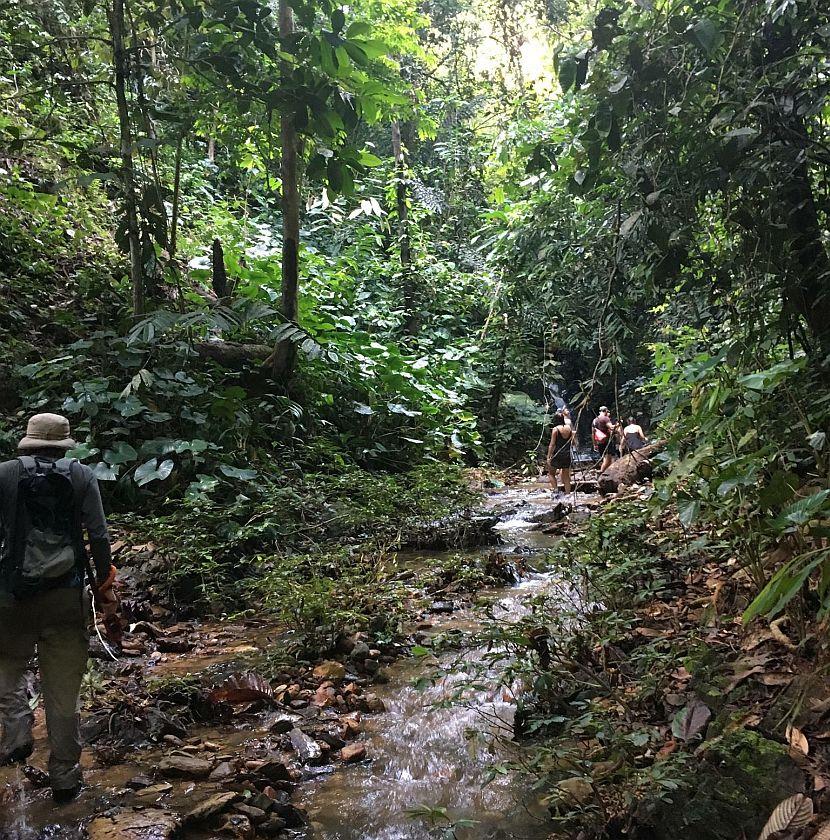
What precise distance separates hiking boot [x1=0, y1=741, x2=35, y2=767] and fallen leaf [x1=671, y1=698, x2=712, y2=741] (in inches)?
126

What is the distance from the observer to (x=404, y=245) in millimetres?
15680

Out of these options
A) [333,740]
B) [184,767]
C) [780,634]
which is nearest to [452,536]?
[333,740]

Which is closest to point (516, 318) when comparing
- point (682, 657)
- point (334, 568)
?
point (334, 568)

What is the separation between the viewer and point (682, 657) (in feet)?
11.7

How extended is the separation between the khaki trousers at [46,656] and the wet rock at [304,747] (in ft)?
3.51

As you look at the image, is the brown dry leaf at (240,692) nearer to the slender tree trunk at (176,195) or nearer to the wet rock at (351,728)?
the wet rock at (351,728)

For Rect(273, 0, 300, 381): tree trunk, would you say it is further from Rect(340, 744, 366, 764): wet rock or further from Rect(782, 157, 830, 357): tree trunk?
Rect(340, 744, 366, 764): wet rock

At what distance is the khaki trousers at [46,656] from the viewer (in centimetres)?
335

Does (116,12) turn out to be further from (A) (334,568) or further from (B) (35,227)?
(A) (334,568)

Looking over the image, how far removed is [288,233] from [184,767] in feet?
23.2

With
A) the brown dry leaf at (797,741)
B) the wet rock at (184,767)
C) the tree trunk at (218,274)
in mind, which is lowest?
the wet rock at (184,767)

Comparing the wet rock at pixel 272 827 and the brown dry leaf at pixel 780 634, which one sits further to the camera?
the brown dry leaf at pixel 780 634

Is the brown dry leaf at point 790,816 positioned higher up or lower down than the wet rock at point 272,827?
higher up

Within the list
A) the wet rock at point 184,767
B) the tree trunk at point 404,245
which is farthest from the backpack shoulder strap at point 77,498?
the tree trunk at point 404,245
